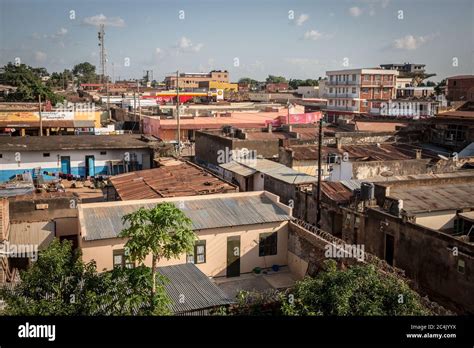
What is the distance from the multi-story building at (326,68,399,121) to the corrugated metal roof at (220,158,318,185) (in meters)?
36.3

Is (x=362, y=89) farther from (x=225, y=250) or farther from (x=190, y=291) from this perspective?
(x=190, y=291)

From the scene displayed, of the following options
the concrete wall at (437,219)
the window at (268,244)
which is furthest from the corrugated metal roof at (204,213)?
the concrete wall at (437,219)

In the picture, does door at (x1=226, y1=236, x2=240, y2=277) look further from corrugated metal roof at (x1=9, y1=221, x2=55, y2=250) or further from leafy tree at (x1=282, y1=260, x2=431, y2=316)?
leafy tree at (x1=282, y1=260, x2=431, y2=316)

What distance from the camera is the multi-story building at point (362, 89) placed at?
5778 cm

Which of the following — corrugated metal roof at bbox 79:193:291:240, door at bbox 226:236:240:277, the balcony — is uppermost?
the balcony

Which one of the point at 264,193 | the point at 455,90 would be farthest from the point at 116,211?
the point at 455,90

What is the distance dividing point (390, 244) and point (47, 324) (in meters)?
12.6

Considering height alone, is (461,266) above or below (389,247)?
above

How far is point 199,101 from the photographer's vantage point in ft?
205

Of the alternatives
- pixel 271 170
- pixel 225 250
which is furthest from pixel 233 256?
pixel 271 170

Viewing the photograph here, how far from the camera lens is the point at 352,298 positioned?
598 cm

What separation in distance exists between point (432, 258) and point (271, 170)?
399 inches

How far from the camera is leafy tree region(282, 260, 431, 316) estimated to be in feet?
18.9

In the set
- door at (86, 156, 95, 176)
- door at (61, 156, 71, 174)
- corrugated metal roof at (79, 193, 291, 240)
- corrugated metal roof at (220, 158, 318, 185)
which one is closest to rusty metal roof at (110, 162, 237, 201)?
corrugated metal roof at (79, 193, 291, 240)
